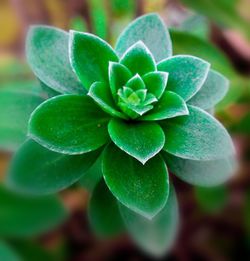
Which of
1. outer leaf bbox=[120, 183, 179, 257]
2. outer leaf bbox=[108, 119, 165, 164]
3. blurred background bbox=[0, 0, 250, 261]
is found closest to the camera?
outer leaf bbox=[108, 119, 165, 164]

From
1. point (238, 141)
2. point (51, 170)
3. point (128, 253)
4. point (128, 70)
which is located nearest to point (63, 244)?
point (128, 253)

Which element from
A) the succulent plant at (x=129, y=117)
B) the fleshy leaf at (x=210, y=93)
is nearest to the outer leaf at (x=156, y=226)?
the succulent plant at (x=129, y=117)

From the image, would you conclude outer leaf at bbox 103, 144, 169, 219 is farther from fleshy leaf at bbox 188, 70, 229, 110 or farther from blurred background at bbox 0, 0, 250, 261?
blurred background at bbox 0, 0, 250, 261

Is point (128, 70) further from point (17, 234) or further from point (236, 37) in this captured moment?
point (236, 37)

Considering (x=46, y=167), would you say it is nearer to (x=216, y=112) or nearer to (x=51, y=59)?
(x=51, y=59)

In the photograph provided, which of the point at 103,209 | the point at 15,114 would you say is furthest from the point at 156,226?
the point at 15,114

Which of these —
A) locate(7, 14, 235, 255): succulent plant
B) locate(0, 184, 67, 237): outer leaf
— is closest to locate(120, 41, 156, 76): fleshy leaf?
locate(7, 14, 235, 255): succulent plant

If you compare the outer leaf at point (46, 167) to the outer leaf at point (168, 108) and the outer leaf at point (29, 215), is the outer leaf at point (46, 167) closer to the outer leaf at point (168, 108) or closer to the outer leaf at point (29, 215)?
the outer leaf at point (168, 108)
